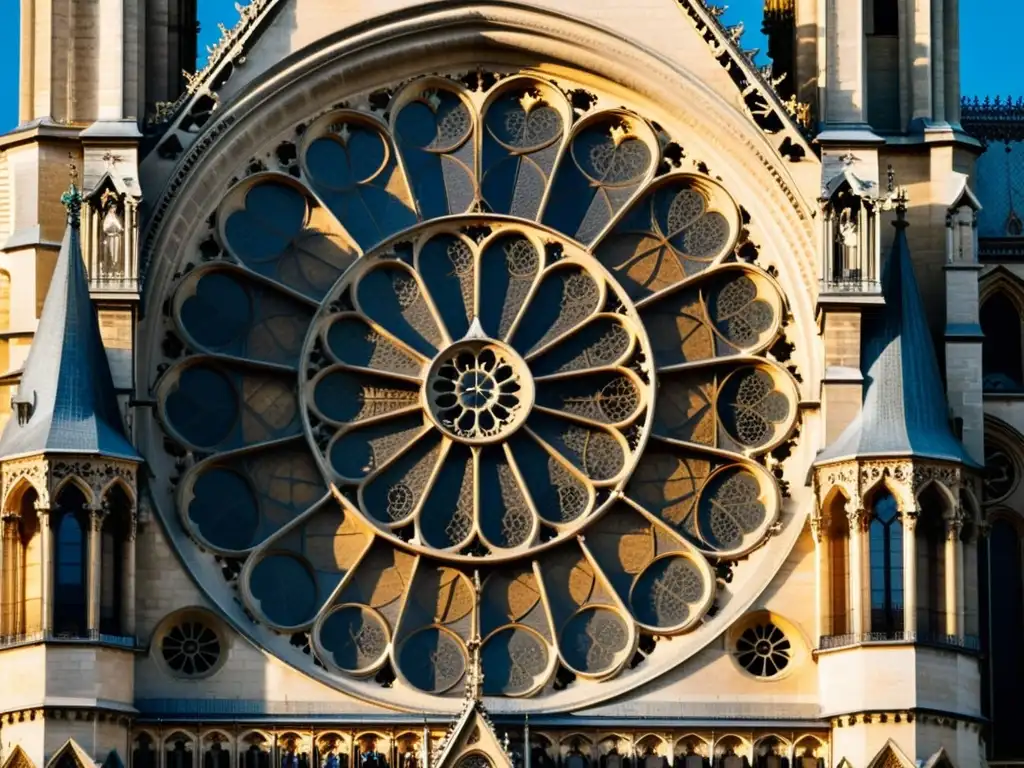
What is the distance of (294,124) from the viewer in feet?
158

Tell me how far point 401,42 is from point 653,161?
289 cm

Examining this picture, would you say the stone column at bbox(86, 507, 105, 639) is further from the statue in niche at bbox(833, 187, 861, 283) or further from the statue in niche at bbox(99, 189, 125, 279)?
the statue in niche at bbox(833, 187, 861, 283)

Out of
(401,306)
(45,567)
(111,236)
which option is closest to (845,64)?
(401,306)

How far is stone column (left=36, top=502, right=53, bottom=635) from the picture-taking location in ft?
149

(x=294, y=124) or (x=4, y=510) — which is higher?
(x=294, y=124)

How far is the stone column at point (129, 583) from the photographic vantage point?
4586 cm

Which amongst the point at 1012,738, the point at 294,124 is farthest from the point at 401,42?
the point at 1012,738

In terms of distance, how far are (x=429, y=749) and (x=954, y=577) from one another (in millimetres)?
5486

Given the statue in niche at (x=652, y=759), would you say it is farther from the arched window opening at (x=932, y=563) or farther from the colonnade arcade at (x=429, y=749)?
the arched window opening at (x=932, y=563)

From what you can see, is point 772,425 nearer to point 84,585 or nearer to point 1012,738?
point 1012,738

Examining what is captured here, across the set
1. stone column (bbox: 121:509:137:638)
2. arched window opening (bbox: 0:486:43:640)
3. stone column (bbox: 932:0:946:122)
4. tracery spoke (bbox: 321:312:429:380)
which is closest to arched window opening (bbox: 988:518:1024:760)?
stone column (bbox: 932:0:946:122)

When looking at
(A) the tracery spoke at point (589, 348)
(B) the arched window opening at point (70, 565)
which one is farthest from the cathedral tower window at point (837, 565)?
(B) the arched window opening at point (70, 565)

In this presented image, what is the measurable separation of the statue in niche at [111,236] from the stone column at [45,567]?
2767 mm

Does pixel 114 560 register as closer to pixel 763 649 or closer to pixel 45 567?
pixel 45 567
